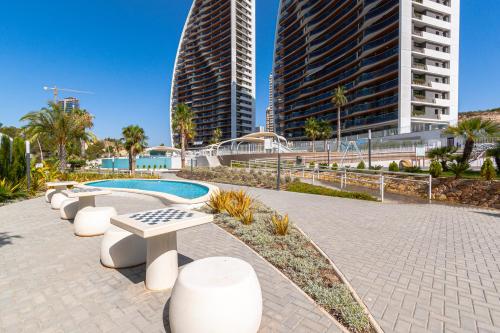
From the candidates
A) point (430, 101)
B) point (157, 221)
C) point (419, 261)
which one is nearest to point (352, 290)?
point (419, 261)

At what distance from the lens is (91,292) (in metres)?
3.54

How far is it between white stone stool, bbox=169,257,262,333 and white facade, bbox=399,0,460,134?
47625mm

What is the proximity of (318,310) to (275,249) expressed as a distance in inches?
80.1

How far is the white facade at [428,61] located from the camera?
136ft

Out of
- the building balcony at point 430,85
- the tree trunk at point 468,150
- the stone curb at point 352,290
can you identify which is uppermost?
the building balcony at point 430,85

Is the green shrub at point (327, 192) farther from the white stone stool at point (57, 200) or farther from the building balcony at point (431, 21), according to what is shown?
the building balcony at point (431, 21)

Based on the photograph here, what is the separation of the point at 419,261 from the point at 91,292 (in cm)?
577

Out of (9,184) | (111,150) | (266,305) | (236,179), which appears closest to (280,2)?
(111,150)

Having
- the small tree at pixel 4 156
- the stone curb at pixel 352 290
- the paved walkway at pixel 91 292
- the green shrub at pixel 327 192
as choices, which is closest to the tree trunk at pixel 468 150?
the green shrub at pixel 327 192

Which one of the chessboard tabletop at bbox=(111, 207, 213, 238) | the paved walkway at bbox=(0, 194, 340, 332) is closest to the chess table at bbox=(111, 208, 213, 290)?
the chessboard tabletop at bbox=(111, 207, 213, 238)

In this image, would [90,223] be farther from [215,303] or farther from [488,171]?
[488,171]

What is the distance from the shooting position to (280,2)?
271 ft

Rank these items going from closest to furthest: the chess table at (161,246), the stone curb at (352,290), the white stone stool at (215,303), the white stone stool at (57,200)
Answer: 1. the white stone stool at (215,303)
2. the stone curb at (352,290)
3. the chess table at (161,246)
4. the white stone stool at (57,200)

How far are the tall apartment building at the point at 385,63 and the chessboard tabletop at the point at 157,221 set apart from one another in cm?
3771
